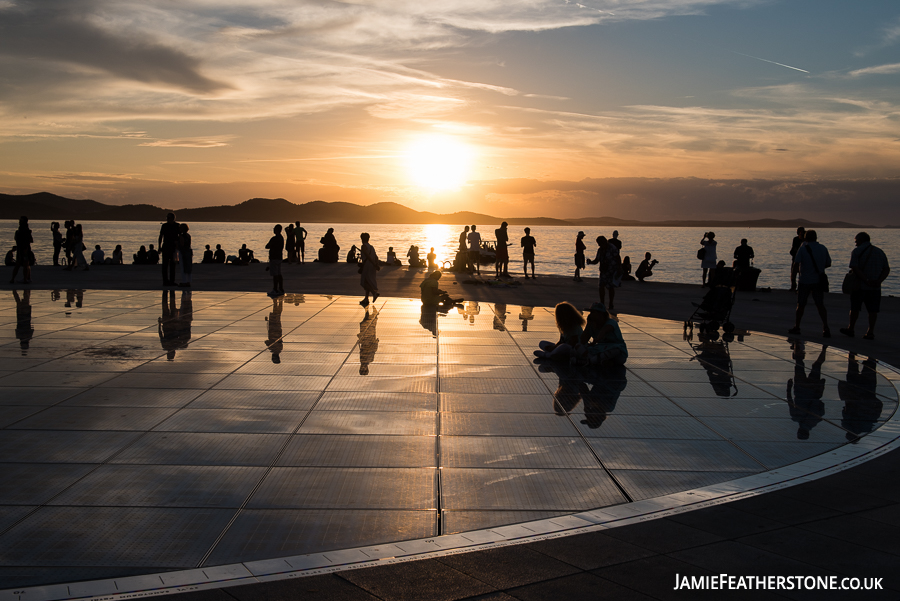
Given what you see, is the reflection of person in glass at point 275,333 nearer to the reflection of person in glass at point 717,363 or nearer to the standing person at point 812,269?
the reflection of person in glass at point 717,363

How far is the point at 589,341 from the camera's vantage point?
8844 millimetres

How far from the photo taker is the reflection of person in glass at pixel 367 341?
8.52 m

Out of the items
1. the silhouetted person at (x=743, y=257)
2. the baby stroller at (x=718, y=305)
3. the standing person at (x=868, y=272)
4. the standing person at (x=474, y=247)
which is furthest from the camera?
the standing person at (x=474, y=247)

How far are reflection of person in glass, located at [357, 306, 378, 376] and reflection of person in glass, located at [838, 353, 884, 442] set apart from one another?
5134mm

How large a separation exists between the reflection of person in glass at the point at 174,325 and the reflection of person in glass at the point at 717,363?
6.93 metres

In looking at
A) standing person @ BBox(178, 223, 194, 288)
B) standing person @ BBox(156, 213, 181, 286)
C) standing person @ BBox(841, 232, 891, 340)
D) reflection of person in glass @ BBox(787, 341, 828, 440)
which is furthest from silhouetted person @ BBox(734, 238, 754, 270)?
standing person @ BBox(156, 213, 181, 286)

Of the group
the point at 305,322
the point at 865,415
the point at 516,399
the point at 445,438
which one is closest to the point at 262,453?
the point at 445,438

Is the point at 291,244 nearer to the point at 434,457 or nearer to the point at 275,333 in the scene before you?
the point at 275,333

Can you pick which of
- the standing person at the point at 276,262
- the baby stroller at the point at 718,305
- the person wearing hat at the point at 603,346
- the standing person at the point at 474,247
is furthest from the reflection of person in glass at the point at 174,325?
the standing person at the point at 474,247

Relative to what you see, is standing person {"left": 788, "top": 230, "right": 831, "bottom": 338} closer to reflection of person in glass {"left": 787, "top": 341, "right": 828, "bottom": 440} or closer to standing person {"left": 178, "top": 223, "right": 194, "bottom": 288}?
reflection of person in glass {"left": 787, "top": 341, "right": 828, "bottom": 440}

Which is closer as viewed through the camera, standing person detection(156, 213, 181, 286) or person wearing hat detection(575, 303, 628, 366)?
person wearing hat detection(575, 303, 628, 366)

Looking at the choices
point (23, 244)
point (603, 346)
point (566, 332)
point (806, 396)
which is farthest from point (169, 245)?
point (806, 396)

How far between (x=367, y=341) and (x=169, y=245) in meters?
10.5

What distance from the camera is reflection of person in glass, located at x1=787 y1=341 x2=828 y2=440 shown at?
20.4 feet
